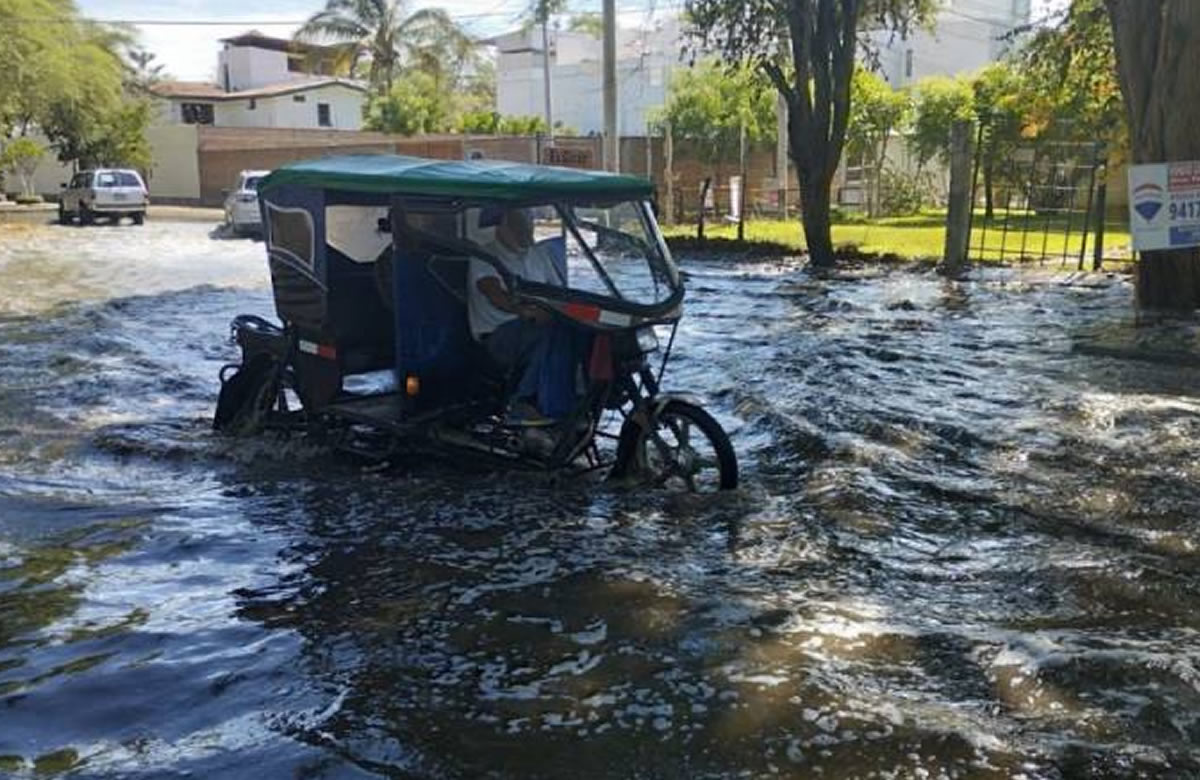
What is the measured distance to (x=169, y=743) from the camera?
4449 millimetres

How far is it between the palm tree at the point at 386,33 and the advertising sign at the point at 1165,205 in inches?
1989

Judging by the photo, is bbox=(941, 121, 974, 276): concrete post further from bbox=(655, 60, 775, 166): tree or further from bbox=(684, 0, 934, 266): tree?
bbox=(655, 60, 775, 166): tree

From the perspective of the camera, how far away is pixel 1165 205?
14.3 meters

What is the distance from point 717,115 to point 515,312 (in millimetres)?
34083

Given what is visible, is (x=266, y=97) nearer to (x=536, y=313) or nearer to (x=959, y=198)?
(x=959, y=198)

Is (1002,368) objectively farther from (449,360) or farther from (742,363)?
(449,360)

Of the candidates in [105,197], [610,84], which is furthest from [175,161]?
[610,84]

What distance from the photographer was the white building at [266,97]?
65.6 meters

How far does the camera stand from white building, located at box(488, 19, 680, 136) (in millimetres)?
55531

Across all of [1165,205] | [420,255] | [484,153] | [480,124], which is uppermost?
[480,124]

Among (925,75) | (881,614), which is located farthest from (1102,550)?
(925,75)

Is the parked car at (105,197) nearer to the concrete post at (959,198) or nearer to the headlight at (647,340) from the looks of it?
the concrete post at (959,198)

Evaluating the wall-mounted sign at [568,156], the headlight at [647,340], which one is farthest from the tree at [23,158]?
the headlight at [647,340]

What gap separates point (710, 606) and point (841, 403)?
201 inches
